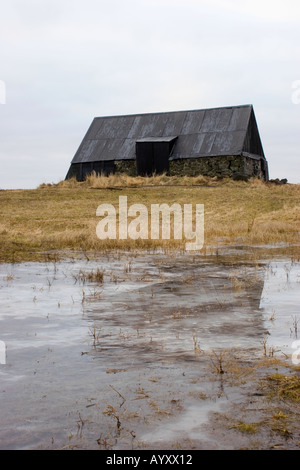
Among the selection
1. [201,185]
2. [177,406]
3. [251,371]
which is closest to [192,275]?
[251,371]

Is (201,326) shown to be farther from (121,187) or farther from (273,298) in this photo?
(121,187)

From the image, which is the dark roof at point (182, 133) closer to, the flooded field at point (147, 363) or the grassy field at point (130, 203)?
the grassy field at point (130, 203)

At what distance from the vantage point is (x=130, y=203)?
2503 cm

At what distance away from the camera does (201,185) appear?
31.8 meters

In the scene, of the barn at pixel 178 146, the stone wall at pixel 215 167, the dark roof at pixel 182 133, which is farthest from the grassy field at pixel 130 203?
the dark roof at pixel 182 133

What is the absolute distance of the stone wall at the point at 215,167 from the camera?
35.1 meters

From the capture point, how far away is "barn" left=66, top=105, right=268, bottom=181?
35.6 meters

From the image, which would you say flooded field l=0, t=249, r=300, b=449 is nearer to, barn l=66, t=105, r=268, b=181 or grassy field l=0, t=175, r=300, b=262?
grassy field l=0, t=175, r=300, b=262

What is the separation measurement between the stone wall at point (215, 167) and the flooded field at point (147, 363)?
1043 inches

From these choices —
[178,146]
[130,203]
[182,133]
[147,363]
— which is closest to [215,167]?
[178,146]

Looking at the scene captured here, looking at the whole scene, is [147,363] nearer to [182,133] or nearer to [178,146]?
[178,146]

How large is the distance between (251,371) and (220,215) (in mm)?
17630

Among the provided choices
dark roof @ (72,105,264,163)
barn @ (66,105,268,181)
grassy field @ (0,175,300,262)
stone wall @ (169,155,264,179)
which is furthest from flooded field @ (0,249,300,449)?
dark roof @ (72,105,264,163)
